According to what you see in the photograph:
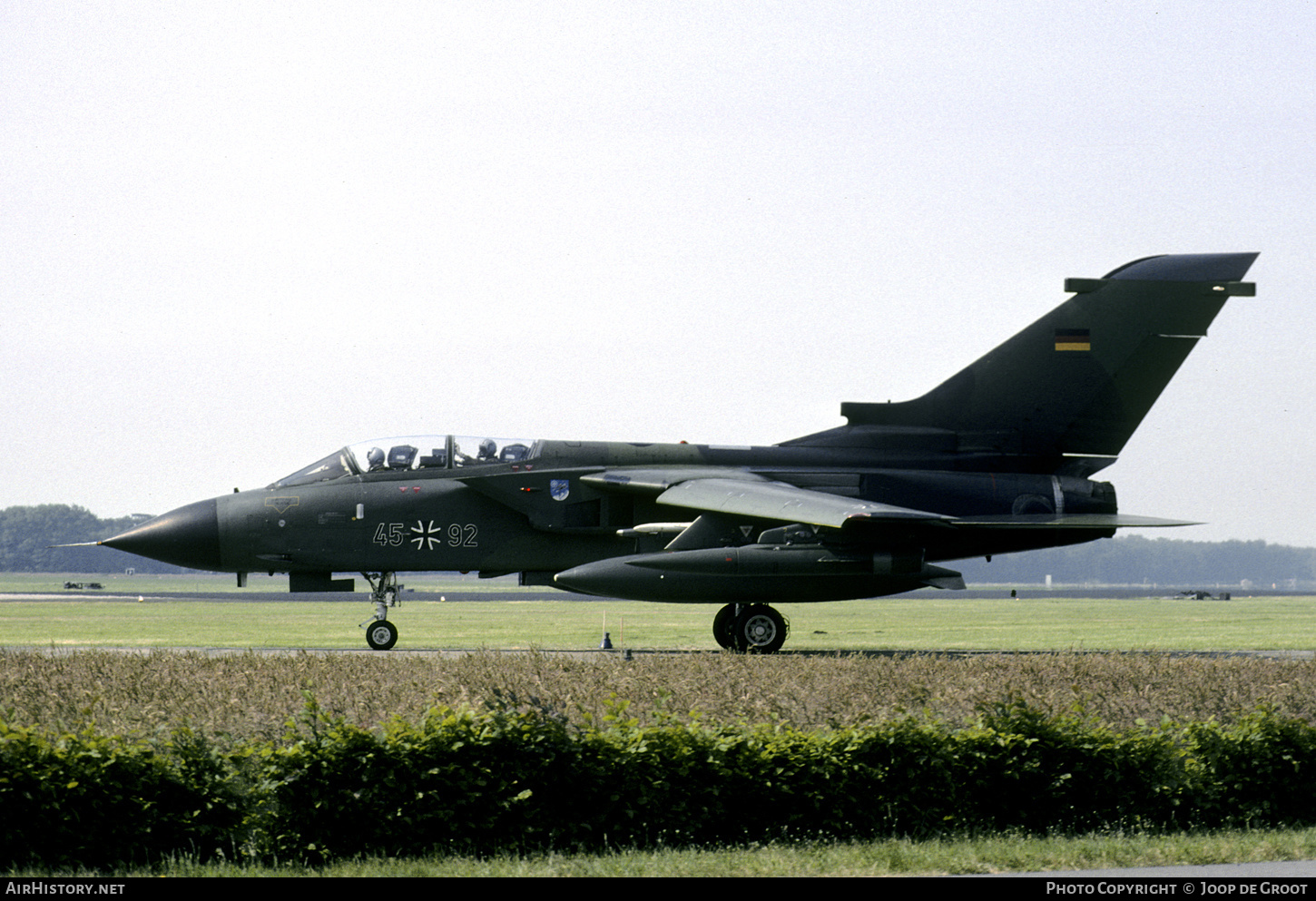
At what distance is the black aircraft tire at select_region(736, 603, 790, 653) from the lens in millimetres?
19750

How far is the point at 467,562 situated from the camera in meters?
21.4

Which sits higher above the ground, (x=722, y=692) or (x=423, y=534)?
(x=423, y=534)

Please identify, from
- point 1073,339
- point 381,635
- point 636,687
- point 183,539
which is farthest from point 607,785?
point 1073,339

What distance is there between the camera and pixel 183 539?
→ 2081 centimetres

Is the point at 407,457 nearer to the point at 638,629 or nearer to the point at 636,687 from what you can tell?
the point at 638,629

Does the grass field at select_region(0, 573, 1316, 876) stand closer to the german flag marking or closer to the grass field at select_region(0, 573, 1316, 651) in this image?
the grass field at select_region(0, 573, 1316, 651)

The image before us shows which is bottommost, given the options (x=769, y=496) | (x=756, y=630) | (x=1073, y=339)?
(x=756, y=630)

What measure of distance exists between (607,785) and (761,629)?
1182 cm

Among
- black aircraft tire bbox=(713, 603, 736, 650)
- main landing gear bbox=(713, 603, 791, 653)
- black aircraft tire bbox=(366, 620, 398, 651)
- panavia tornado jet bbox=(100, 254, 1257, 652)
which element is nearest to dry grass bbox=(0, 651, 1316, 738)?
panavia tornado jet bbox=(100, 254, 1257, 652)

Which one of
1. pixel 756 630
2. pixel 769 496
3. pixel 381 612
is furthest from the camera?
pixel 381 612

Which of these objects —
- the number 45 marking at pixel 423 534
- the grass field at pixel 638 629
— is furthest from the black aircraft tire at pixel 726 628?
the number 45 marking at pixel 423 534

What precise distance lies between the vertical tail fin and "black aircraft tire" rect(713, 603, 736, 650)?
5505 millimetres
